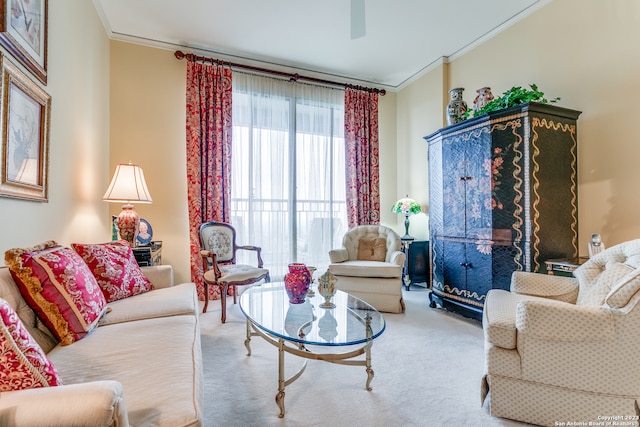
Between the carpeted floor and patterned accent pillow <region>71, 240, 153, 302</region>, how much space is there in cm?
73

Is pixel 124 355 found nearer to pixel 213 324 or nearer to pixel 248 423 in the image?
pixel 248 423

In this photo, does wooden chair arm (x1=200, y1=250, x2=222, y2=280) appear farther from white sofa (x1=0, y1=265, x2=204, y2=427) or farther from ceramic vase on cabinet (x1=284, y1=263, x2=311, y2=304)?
ceramic vase on cabinet (x1=284, y1=263, x2=311, y2=304)

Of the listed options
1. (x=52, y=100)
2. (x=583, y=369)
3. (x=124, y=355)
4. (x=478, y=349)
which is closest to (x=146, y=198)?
(x=52, y=100)

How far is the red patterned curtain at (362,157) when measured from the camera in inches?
175

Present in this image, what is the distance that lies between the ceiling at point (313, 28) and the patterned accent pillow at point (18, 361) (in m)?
3.11

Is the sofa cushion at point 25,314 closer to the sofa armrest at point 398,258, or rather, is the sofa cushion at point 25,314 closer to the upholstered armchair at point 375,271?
the upholstered armchair at point 375,271

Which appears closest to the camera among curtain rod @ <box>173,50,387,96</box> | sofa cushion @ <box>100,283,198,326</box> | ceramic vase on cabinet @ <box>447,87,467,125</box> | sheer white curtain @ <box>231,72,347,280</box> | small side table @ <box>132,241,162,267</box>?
sofa cushion @ <box>100,283,198,326</box>

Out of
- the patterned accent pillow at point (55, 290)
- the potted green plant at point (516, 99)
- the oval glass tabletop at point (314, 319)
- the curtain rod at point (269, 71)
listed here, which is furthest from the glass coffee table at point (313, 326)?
the curtain rod at point (269, 71)

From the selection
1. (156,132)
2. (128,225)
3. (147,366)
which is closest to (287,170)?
(156,132)

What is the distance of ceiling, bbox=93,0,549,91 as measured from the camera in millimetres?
2994

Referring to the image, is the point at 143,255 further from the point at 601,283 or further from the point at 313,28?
the point at 601,283

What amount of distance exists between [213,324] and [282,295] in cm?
100

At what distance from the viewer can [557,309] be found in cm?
145

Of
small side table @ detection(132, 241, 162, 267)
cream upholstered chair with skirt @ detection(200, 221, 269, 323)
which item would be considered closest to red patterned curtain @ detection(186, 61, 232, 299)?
cream upholstered chair with skirt @ detection(200, 221, 269, 323)
